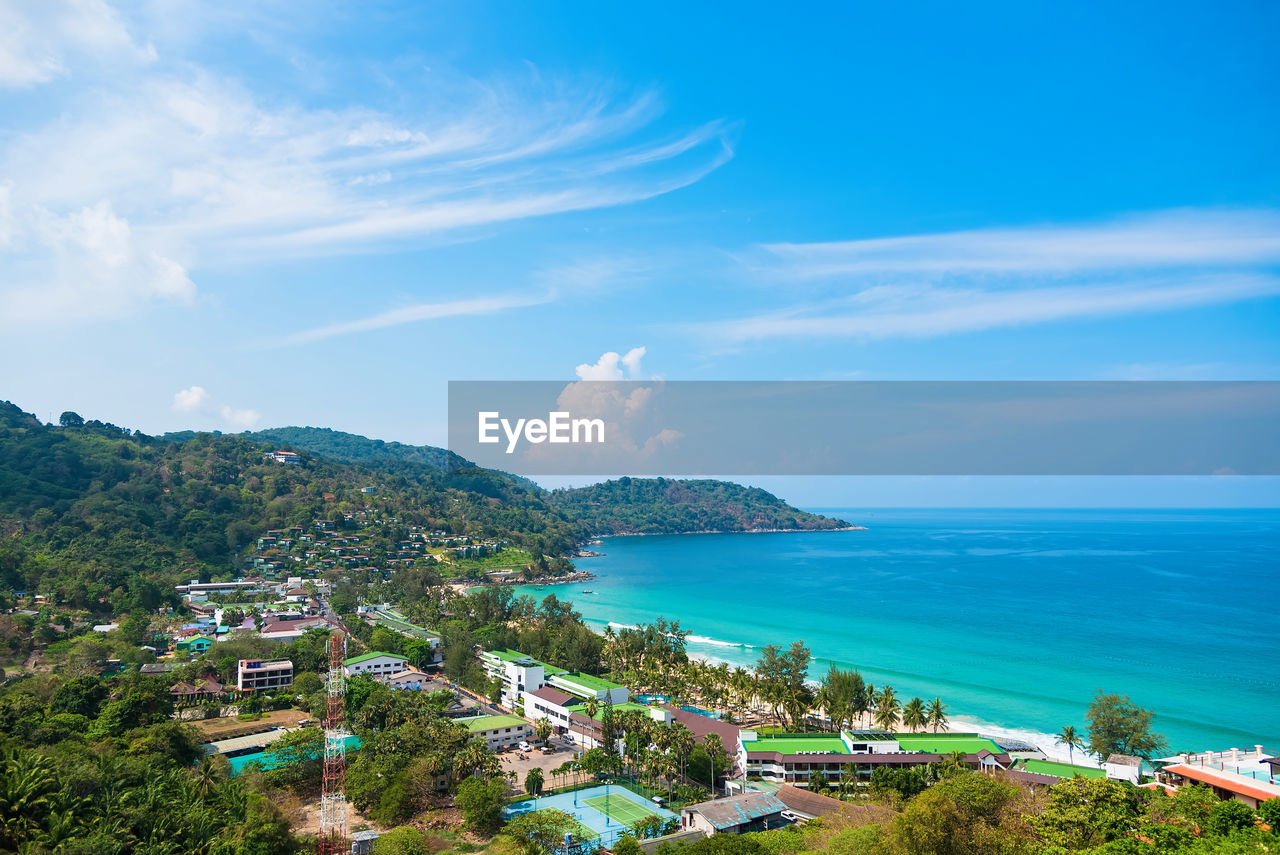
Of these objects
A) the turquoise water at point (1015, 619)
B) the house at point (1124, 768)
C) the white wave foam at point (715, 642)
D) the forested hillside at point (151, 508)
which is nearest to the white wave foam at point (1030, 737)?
the turquoise water at point (1015, 619)

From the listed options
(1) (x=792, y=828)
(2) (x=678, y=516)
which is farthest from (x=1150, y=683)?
(2) (x=678, y=516)

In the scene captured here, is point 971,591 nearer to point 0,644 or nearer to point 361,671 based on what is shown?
point 361,671

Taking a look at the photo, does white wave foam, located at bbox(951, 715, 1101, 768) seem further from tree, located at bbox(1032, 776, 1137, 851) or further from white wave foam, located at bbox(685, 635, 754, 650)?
white wave foam, located at bbox(685, 635, 754, 650)

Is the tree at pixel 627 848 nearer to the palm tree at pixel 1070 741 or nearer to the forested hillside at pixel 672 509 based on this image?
the palm tree at pixel 1070 741

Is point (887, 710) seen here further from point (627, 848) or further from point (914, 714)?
point (627, 848)

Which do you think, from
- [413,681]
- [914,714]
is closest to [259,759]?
[413,681]

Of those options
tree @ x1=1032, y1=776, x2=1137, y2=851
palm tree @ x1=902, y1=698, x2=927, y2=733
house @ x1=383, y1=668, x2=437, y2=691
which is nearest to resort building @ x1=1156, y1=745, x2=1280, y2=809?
tree @ x1=1032, y1=776, x2=1137, y2=851
